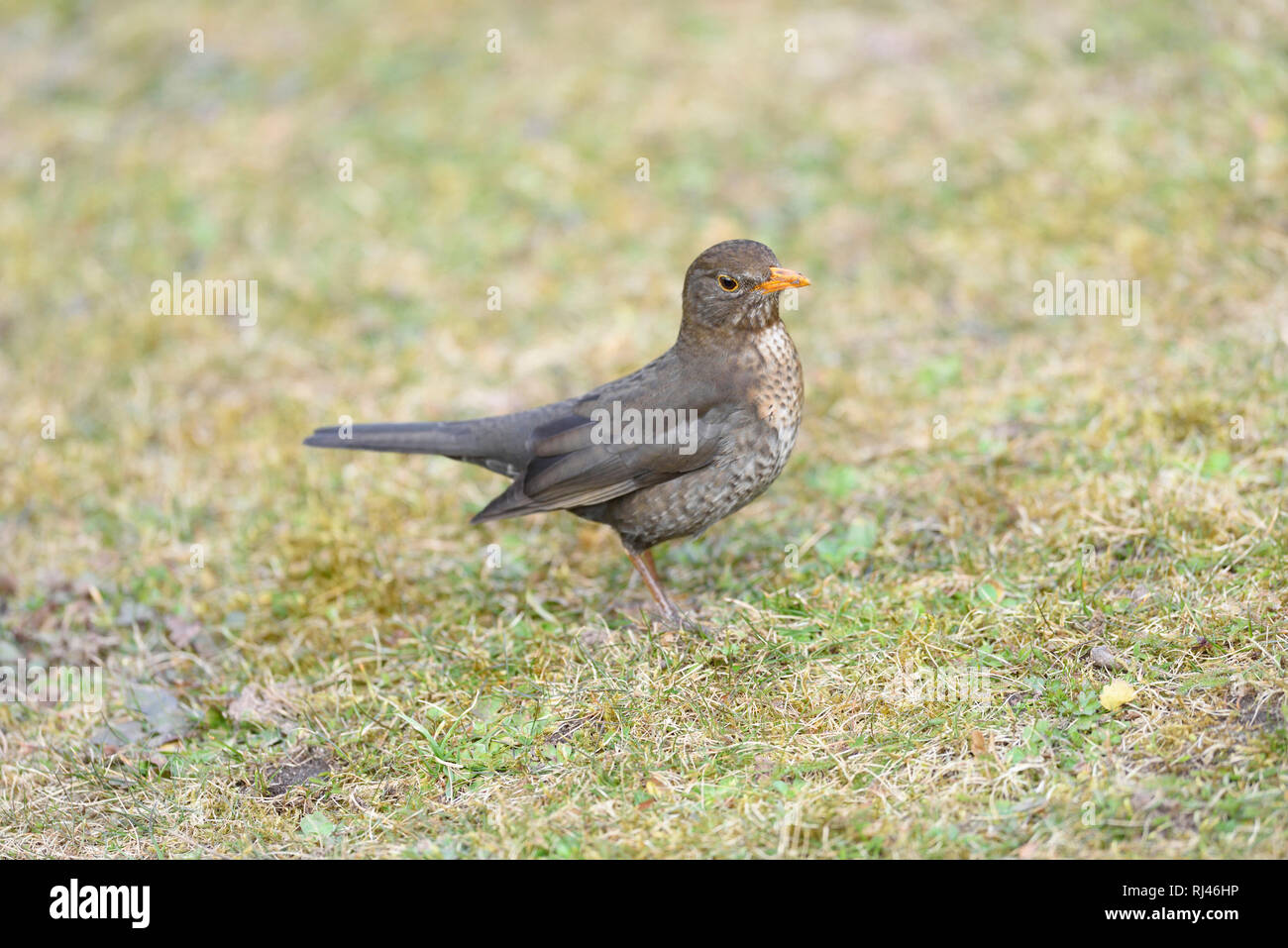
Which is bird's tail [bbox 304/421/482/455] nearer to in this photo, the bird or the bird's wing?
the bird

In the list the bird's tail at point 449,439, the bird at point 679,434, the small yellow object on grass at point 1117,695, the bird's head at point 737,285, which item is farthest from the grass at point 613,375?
the bird's head at point 737,285

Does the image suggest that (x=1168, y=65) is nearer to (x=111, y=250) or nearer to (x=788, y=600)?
(x=788, y=600)

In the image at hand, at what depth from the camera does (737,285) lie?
4449 mm

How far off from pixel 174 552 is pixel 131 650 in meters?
0.62

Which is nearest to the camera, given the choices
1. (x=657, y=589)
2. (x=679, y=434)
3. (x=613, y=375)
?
(x=679, y=434)

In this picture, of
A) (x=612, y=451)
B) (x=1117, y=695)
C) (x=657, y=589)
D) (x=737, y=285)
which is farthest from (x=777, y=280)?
(x=1117, y=695)

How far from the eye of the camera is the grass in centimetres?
364

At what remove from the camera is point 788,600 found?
14.4 ft

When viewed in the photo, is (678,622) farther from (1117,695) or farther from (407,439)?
(1117,695)

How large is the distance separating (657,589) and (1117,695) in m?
1.63

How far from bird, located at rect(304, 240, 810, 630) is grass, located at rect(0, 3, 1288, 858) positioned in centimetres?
42

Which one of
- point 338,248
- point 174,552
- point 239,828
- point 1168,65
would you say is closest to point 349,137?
point 338,248

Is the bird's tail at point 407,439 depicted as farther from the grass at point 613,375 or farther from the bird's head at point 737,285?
the bird's head at point 737,285

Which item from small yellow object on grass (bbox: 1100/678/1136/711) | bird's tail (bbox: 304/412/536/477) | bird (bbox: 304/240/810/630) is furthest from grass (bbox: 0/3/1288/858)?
bird's tail (bbox: 304/412/536/477)
